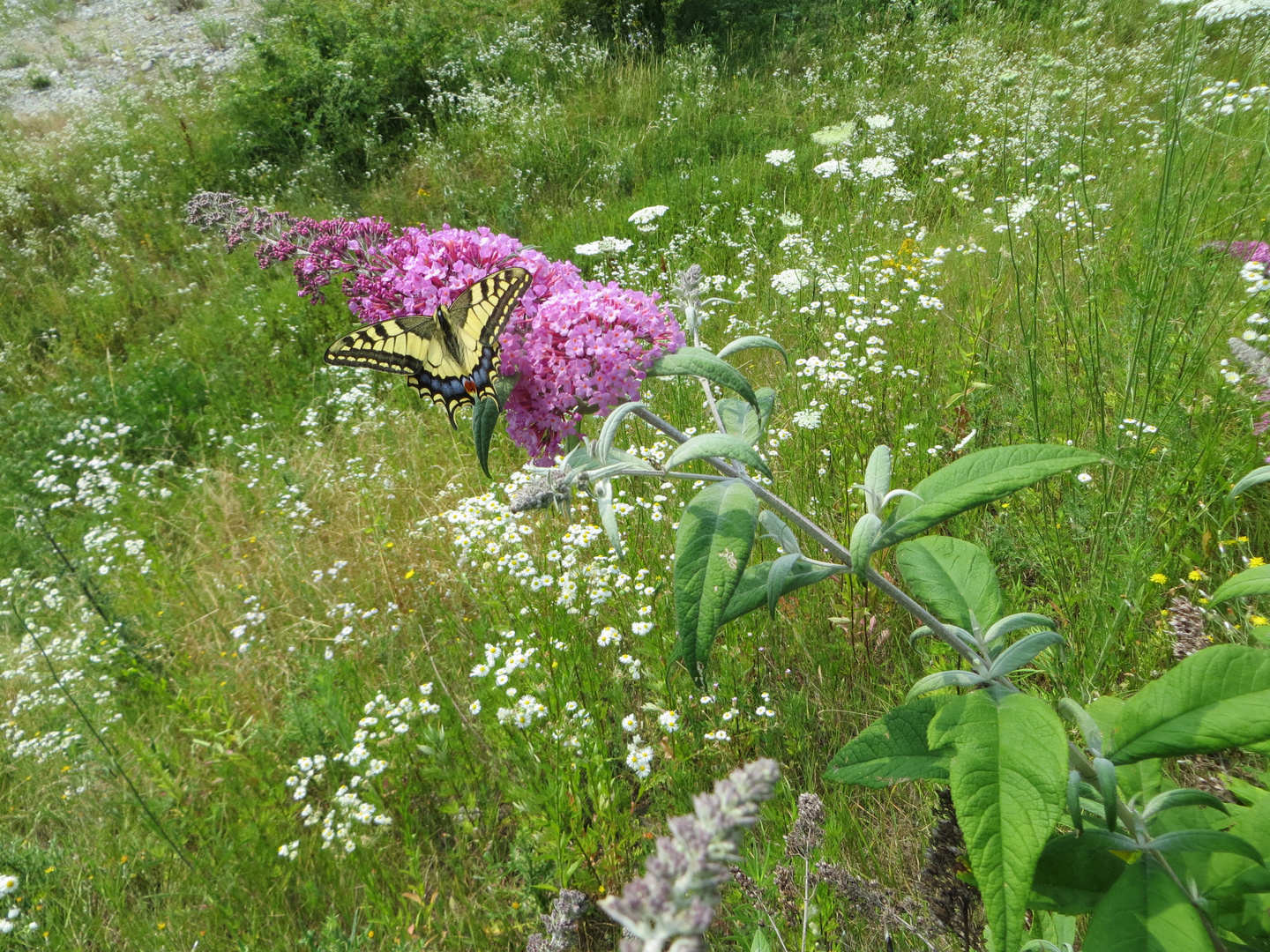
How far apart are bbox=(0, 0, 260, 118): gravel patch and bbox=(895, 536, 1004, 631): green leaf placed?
727 inches

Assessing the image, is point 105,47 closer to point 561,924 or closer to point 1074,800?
point 561,924

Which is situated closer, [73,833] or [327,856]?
[327,856]

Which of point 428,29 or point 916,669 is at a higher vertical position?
point 428,29

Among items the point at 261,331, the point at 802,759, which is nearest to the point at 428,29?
the point at 261,331

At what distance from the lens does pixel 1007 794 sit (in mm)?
1228

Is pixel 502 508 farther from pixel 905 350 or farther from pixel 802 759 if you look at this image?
pixel 905 350

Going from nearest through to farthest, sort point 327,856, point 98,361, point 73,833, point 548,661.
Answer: point 327,856 < point 548,661 < point 73,833 < point 98,361

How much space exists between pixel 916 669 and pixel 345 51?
461 inches

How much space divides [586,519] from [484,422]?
1.93 metres

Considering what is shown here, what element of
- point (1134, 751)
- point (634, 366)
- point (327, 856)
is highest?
point (634, 366)

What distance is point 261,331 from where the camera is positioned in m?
6.86

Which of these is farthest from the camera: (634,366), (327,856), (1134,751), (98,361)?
(98,361)

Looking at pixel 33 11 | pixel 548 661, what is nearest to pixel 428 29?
pixel 548 661

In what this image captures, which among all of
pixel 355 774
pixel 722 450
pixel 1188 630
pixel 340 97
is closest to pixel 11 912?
pixel 355 774
